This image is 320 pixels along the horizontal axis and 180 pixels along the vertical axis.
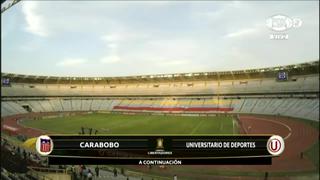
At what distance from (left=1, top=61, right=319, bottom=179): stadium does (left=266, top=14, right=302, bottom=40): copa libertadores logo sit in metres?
0.71

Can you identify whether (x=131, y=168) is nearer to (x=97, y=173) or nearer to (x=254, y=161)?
(x=97, y=173)

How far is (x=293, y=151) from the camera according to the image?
9.12 meters

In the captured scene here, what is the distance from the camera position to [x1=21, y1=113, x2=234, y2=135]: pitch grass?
9.24 meters

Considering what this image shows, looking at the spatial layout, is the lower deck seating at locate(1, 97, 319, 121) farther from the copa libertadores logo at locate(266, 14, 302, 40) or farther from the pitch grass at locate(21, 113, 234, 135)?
the copa libertadores logo at locate(266, 14, 302, 40)

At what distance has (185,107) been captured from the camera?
10.1 m

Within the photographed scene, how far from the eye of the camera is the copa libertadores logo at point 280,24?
29.8 ft

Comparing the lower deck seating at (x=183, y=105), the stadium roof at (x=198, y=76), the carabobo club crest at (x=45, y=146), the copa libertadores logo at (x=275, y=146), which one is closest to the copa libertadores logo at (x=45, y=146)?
the carabobo club crest at (x=45, y=146)

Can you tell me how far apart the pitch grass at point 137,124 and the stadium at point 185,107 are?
0.02 m

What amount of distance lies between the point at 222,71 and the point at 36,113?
433 cm

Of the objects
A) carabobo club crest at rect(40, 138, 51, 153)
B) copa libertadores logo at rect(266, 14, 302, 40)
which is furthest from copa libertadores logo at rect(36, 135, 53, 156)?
copa libertadores logo at rect(266, 14, 302, 40)

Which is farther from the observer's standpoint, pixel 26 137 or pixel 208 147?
pixel 26 137

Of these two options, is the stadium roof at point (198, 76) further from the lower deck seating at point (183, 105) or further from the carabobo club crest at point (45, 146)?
the carabobo club crest at point (45, 146)

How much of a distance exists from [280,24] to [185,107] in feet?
8.80

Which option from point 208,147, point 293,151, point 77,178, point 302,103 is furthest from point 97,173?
point 302,103
